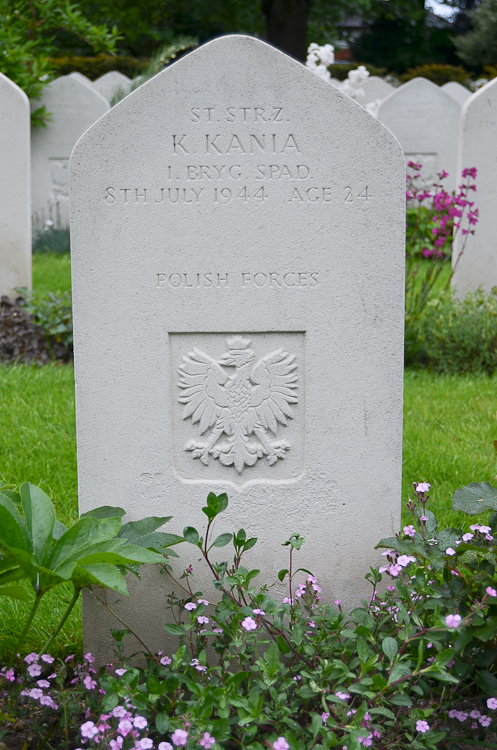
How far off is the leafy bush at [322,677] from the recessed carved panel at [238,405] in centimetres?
27

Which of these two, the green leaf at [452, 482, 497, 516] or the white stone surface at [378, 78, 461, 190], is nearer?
the green leaf at [452, 482, 497, 516]

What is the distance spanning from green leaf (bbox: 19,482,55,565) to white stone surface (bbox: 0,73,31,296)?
13.3ft

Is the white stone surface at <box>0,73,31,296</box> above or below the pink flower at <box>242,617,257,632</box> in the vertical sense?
above

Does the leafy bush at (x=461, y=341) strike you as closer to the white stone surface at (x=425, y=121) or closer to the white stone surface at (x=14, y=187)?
the white stone surface at (x=14, y=187)

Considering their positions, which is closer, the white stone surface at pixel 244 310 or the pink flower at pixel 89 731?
the pink flower at pixel 89 731

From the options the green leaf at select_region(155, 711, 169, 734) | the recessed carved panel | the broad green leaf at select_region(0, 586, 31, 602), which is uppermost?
the recessed carved panel

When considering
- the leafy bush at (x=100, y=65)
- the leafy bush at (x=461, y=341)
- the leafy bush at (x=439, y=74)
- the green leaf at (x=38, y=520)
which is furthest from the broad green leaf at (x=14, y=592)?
the leafy bush at (x=439, y=74)

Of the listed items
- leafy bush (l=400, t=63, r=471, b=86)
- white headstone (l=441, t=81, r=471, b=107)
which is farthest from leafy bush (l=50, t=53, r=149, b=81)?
white headstone (l=441, t=81, r=471, b=107)

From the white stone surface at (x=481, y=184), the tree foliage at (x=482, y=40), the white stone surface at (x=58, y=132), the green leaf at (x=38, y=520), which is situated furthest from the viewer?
the tree foliage at (x=482, y=40)

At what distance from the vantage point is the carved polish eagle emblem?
6.89ft

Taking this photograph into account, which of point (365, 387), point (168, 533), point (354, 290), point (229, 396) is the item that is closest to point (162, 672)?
point (168, 533)

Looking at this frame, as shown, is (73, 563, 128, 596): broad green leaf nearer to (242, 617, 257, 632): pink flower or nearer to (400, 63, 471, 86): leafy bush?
(242, 617, 257, 632): pink flower

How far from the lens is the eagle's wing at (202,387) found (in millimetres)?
2096

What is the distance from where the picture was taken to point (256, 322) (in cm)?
207
